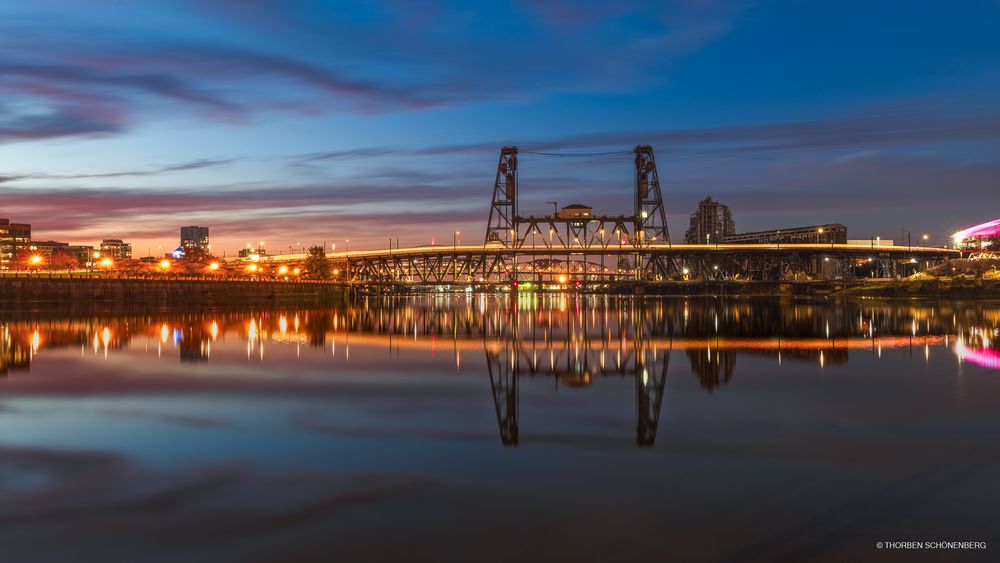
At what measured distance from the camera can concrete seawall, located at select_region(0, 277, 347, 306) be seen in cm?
7956

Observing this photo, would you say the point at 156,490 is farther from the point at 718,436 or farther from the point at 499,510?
the point at 718,436

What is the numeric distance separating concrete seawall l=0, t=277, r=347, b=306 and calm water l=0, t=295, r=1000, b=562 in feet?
197

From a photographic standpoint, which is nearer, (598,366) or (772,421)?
(772,421)

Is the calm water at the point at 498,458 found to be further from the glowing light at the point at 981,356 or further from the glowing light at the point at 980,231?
the glowing light at the point at 980,231

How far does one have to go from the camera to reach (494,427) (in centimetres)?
1512

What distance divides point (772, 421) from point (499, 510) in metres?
7.91

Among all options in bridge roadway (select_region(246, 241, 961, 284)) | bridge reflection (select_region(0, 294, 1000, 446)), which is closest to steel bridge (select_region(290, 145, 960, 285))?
bridge roadway (select_region(246, 241, 961, 284))

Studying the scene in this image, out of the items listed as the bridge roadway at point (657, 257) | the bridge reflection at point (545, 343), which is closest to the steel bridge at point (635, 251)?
the bridge roadway at point (657, 257)

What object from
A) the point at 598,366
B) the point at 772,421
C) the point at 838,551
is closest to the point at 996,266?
the point at 598,366

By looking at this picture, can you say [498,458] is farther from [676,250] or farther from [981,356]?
[676,250]

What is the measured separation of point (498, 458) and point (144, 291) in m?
85.7

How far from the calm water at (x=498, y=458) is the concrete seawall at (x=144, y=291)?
197 feet

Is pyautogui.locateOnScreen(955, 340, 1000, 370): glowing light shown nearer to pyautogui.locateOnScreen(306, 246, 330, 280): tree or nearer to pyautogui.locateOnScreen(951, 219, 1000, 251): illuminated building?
pyautogui.locateOnScreen(306, 246, 330, 280): tree

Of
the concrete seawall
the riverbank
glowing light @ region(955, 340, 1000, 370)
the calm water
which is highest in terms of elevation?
the concrete seawall
